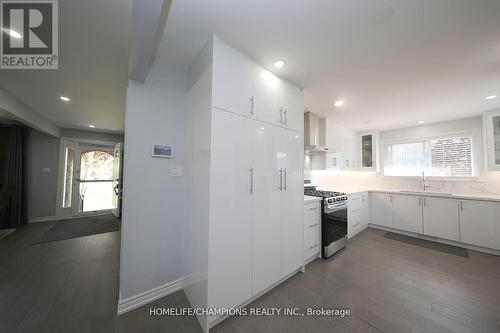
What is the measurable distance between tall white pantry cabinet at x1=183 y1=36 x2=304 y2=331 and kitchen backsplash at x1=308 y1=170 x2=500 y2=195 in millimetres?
2136

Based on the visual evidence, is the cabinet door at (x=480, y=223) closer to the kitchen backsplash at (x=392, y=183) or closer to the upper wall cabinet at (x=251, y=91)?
the kitchen backsplash at (x=392, y=183)

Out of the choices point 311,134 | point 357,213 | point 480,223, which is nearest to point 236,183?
point 311,134

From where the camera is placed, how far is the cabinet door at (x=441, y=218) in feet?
10.2

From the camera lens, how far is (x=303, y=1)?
1.20 metres

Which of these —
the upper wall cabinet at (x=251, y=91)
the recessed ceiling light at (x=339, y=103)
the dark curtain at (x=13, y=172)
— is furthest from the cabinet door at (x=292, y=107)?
the dark curtain at (x=13, y=172)

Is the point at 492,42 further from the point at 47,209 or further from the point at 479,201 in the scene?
the point at 47,209

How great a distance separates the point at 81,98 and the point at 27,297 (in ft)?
9.27

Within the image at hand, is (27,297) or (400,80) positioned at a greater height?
(400,80)

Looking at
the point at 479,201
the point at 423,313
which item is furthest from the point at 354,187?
the point at 423,313

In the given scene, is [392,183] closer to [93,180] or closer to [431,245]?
[431,245]

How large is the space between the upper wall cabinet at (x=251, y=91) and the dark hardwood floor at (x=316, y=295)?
1.89 m

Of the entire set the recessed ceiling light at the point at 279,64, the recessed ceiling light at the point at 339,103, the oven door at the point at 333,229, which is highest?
the recessed ceiling light at the point at 279,64

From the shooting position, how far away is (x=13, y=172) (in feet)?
12.9

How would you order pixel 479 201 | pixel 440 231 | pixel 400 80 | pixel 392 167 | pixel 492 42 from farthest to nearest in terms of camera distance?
1. pixel 392 167
2. pixel 440 231
3. pixel 479 201
4. pixel 400 80
5. pixel 492 42
